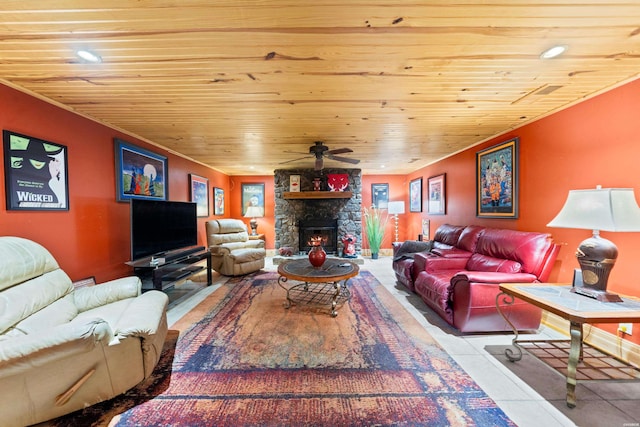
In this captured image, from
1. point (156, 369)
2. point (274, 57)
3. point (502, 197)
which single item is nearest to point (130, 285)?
point (156, 369)

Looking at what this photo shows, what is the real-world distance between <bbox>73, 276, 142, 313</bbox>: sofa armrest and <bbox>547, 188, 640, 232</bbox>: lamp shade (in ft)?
11.6

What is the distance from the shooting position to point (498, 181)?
320cm

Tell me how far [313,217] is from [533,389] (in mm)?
4796

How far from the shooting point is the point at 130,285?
7.27 feet

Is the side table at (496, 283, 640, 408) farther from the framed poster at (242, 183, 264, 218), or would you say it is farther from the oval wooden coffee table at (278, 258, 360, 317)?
the framed poster at (242, 183, 264, 218)

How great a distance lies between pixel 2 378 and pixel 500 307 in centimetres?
338

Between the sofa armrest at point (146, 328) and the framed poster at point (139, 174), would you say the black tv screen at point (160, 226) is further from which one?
the sofa armrest at point (146, 328)

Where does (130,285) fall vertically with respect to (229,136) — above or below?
below

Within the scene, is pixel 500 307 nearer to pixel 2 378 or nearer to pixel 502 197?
pixel 502 197

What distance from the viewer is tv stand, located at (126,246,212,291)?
2768 mm

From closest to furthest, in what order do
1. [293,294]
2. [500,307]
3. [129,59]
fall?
[129,59], [500,307], [293,294]

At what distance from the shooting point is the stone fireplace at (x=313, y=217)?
591 cm

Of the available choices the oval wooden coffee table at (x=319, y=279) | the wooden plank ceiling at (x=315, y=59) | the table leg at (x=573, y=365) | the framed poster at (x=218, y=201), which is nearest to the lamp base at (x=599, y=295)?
the table leg at (x=573, y=365)

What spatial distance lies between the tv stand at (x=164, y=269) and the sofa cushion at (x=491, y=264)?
3678 millimetres
